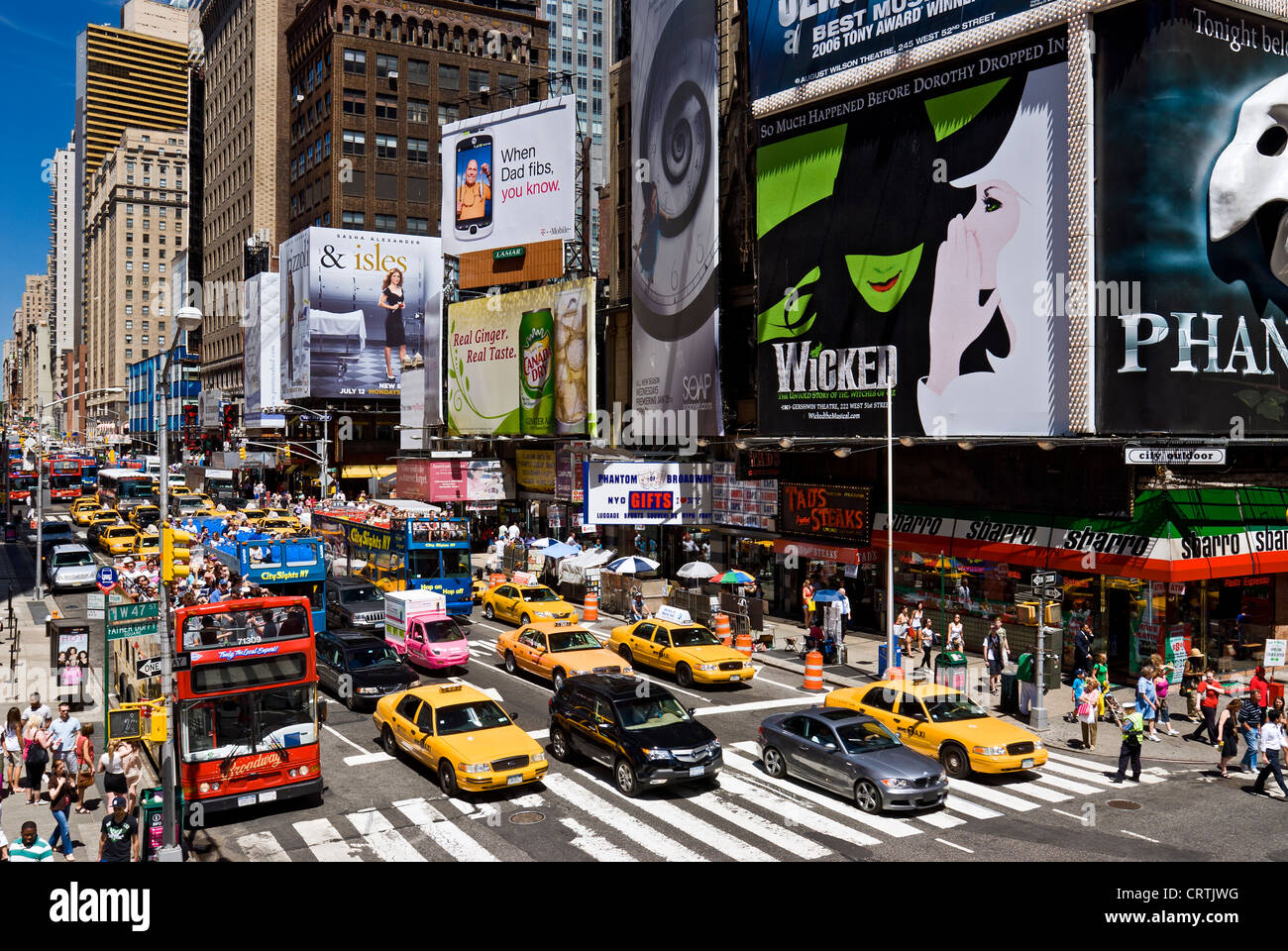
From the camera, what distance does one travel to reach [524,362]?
2443 inches

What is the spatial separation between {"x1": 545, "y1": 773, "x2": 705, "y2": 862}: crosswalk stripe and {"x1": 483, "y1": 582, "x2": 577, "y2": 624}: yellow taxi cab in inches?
560

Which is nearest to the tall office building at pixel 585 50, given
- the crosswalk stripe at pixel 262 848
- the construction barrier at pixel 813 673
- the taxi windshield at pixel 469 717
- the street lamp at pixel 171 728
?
the construction barrier at pixel 813 673

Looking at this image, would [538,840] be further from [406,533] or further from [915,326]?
[915,326]

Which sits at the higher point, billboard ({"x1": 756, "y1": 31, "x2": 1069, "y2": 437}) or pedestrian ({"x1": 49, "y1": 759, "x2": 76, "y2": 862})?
billboard ({"x1": 756, "y1": 31, "x2": 1069, "y2": 437})

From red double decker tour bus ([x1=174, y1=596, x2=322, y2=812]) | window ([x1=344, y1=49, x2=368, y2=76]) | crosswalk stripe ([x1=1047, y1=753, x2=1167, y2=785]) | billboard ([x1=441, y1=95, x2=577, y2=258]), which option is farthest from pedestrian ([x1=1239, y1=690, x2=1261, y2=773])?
window ([x1=344, y1=49, x2=368, y2=76])

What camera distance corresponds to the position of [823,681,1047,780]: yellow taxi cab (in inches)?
789

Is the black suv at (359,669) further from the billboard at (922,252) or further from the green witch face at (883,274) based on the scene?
the green witch face at (883,274)

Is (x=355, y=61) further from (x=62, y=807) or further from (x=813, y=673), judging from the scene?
(x=62, y=807)

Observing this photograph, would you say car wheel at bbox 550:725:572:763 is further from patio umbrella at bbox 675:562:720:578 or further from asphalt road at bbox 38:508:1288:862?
patio umbrella at bbox 675:562:720:578

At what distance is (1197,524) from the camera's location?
94.7 feet

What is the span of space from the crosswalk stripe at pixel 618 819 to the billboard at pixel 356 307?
74215 millimetres

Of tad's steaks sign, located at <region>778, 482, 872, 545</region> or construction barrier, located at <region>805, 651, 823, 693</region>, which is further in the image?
tad's steaks sign, located at <region>778, 482, 872, 545</region>

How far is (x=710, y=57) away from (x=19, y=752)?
39712 mm
